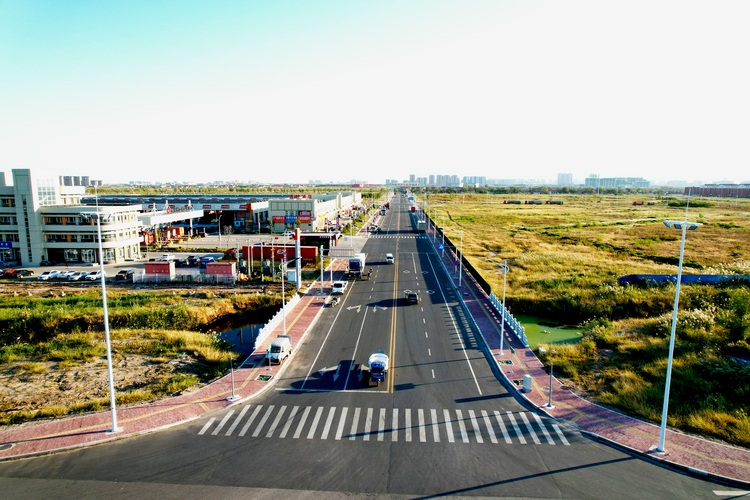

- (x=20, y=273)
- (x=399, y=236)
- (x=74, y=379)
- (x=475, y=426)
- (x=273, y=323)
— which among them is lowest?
(x=74, y=379)

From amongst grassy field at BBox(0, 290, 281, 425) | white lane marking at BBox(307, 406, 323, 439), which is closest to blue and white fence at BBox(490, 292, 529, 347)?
white lane marking at BBox(307, 406, 323, 439)

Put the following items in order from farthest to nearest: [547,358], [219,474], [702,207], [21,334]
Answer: [702,207] → [21,334] → [547,358] → [219,474]

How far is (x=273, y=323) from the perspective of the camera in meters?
36.1

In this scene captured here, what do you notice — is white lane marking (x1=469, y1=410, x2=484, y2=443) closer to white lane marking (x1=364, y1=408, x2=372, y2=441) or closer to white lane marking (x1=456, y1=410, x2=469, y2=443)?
white lane marking (x1=456, y1=410, x2=469, y2=443)

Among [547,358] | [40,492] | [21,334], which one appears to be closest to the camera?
[40,492]

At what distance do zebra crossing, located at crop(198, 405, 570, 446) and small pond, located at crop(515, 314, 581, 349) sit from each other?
13.3m

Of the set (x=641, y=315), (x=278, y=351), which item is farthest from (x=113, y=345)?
(x=641, y=315)

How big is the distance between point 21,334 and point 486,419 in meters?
40.2

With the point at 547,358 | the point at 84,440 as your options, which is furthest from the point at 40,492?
the point at 547,358

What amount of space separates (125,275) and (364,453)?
162 ft

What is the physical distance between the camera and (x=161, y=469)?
17516 mm

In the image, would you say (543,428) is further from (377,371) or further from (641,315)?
(641,315)

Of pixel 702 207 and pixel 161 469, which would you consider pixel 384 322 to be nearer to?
pixel 161 469

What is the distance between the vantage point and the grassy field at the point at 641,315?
23219 millimetres
